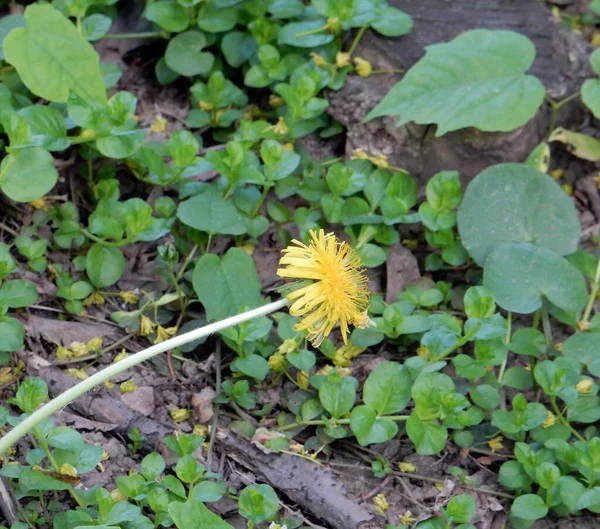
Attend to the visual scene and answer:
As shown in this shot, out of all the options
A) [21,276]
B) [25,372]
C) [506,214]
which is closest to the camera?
[25,372]

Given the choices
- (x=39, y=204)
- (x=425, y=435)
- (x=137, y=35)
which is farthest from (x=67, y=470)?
(x=137, y=35)

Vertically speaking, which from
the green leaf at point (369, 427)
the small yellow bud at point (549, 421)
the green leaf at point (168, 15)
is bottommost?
the small yellow bud at point (549, 421)

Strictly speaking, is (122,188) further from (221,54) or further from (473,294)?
(473,294)

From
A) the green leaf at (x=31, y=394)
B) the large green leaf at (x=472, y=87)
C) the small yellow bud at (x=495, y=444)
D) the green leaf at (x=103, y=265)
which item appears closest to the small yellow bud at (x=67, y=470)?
the green leaf at (x=31, y=394)

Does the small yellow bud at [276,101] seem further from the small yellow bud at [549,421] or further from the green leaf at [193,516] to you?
the green leaf at [193,516]

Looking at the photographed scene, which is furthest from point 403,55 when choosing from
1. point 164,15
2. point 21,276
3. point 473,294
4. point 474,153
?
point 21,276

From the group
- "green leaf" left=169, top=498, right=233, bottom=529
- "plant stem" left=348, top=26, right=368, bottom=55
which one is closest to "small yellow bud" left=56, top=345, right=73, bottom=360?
"green leaf" left=169, top=498, right=233, bottom=529

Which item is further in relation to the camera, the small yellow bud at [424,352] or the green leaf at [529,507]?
the small yellow bud at [424,352]
